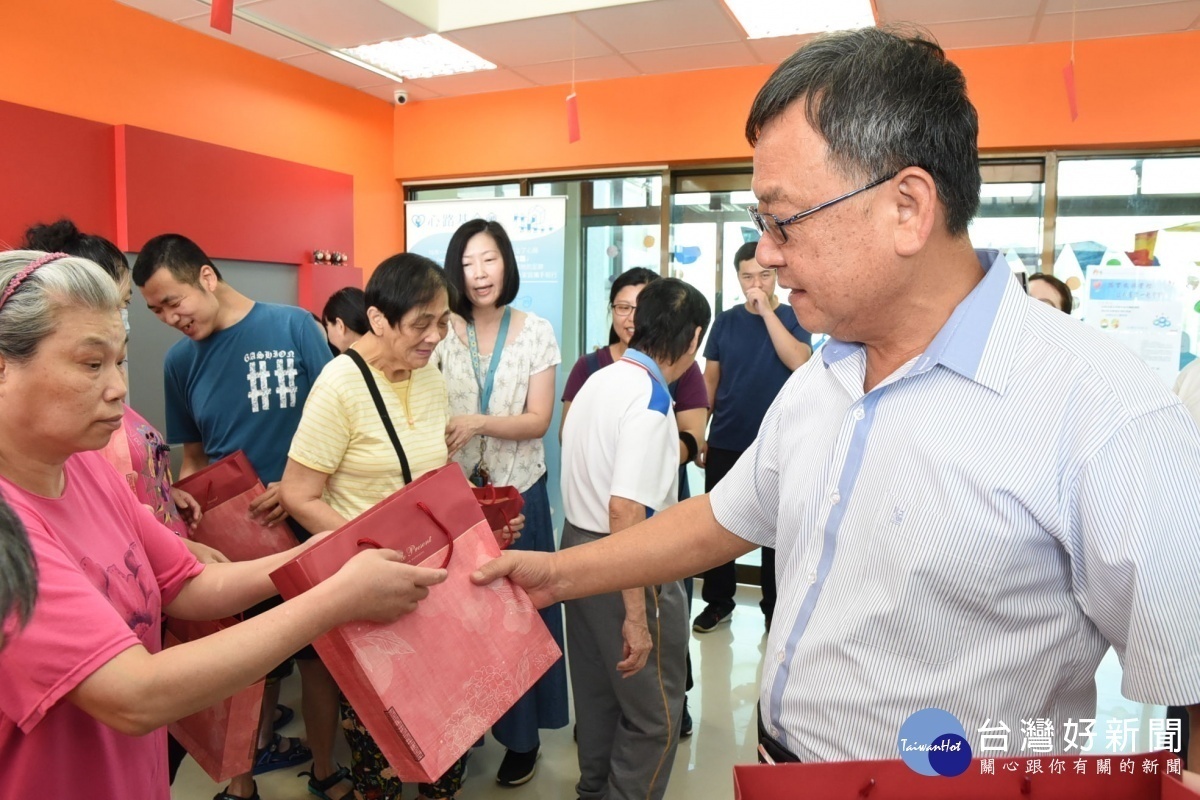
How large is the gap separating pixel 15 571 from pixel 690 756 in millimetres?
2718

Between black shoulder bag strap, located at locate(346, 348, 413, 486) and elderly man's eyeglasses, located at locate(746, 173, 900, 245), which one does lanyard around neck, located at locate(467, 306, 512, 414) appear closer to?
black shoulder bag strap, located at locate(346, 348, 413, 486)

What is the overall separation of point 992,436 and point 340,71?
555 centimetres

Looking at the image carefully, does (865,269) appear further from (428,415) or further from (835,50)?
(428,415)

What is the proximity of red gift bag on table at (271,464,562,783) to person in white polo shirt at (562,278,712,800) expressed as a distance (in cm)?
66

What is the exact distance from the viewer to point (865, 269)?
3.30ft

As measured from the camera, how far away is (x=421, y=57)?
5215 millimetres

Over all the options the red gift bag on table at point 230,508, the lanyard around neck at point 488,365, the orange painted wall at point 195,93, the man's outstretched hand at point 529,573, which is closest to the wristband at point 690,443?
the lanyard around neck at point 488,365

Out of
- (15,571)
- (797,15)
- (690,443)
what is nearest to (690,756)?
(690,443)

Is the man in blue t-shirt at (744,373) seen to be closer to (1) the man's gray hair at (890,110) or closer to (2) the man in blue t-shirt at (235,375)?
(2) the man in blue t-shirt at (235,375)

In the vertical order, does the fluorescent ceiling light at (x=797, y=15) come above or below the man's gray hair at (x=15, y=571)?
Result: above

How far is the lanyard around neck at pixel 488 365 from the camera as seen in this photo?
9.20ft

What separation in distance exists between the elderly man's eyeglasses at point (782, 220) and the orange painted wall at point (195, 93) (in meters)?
4.02

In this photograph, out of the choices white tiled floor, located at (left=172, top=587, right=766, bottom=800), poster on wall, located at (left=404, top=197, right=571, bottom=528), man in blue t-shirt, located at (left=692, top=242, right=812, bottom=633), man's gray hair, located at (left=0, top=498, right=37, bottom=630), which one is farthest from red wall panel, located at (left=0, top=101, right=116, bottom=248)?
man's gray hair, located at (left=0, top=498, right=37, bottom=630)

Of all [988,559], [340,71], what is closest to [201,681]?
[988,559]
